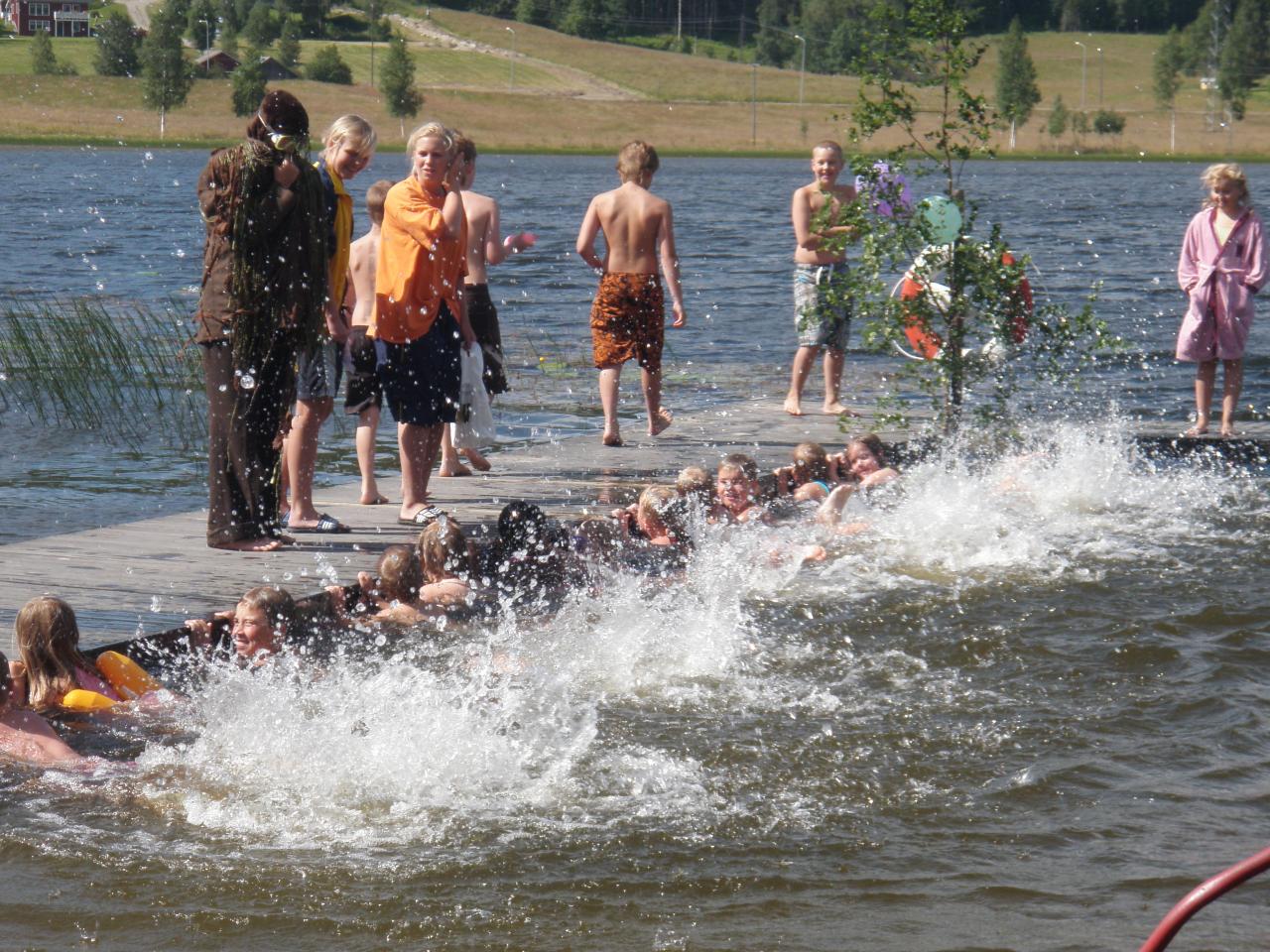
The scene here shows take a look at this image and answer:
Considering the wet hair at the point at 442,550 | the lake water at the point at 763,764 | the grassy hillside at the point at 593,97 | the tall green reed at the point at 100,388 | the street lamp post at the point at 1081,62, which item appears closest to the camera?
the lake water at the point at 763,764

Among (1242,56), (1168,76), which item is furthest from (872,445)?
(1242,56)

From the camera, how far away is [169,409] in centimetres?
Result: 1338

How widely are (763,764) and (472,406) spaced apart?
3.29m

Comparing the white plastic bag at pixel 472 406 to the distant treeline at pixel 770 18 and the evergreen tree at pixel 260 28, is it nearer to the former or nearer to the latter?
the evergreen tree at pixel 260 28

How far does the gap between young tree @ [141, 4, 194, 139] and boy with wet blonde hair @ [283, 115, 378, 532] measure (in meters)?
74.7

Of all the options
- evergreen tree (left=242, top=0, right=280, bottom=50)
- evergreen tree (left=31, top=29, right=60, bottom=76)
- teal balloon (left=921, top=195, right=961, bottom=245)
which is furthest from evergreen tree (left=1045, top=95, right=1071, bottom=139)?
teal balloon (left=921, top=195, right=961, bottom=245)

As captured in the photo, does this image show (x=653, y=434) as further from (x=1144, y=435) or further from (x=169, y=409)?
(x=169, y=409)

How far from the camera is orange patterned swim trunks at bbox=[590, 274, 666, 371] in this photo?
1012cm

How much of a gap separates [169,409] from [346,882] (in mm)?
9245

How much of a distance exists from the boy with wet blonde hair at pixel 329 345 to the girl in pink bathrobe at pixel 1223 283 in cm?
591

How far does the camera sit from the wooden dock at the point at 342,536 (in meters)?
6.66

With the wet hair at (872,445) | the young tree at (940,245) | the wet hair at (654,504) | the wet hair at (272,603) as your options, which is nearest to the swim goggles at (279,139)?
the wet hair at (272,603)

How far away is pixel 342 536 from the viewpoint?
785 cm

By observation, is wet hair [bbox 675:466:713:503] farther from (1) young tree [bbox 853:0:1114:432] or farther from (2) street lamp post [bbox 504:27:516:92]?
(2) street lamp post [bbox 504:27:516:92]
